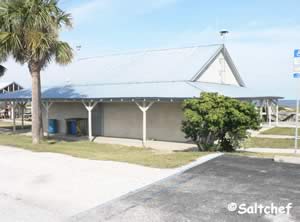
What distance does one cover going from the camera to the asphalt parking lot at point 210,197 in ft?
14.0

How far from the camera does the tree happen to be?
10359 mm

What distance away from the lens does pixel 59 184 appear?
6.21m

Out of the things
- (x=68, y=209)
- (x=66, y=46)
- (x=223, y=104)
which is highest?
(x=66, y=46)

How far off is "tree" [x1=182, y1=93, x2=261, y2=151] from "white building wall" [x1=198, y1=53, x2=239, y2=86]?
6744 mm

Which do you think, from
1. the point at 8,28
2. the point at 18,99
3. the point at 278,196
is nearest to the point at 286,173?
the point at 278,196

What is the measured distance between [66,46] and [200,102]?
6896mm

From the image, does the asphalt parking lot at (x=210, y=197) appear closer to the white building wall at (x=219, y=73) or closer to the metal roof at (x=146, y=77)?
the metal roof at (x=146, y=77)

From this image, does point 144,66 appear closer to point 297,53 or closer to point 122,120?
point 122,120

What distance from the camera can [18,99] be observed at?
775 inches

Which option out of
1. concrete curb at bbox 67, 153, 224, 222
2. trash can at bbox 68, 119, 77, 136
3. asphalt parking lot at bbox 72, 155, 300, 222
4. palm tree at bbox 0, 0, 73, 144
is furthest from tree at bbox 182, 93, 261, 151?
trash can at bbox 68, 119, 77, 136

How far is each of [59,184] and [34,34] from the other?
823 cm

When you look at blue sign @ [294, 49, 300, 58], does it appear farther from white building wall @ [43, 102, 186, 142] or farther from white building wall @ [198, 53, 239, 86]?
white building wall @ [198, 53, 239, 86]

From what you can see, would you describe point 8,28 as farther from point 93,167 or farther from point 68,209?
point 68,209

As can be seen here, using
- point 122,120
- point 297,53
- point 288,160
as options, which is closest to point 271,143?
point 297,53
